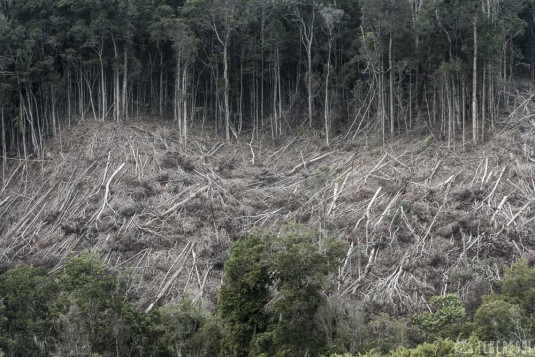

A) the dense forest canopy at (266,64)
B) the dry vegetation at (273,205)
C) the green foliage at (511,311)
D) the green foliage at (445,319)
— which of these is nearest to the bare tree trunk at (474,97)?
the dense forest canopy at (266,64)

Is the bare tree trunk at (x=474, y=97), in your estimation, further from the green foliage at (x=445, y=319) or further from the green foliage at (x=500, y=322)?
the green foliage at (x=500, y=322)

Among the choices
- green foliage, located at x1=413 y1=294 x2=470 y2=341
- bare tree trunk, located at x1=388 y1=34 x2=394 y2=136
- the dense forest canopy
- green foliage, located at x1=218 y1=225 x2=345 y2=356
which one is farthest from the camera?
bare tree trunk, located at x1=388 y1=34 x2=394 y2=136

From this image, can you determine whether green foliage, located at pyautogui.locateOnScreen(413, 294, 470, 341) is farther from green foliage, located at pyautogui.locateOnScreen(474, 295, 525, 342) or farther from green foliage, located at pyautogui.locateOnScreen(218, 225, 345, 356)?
green foliage, located at pyautogui.locateOnScreen(218, 225, 345, 356)

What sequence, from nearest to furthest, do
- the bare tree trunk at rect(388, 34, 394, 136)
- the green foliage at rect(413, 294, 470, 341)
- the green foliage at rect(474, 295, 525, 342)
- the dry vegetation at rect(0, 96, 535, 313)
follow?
the green foliage at rect(474, 295, 525, 342)
the green foliage at rect(413, 294, 470, 341)
the dry vegetation at rect(0, 96, 535, 313)
the bare tree trunk at rect(388, 34, 394, 136)

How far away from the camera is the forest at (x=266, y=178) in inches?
774

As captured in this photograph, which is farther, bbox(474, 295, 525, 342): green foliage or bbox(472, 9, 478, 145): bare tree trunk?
bbox(472, 9, 478, 145): bare tree trunk

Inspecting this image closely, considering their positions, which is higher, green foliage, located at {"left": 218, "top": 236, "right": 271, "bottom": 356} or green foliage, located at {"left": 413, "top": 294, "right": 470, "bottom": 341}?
green foliage, located at {"left": 218, "top": 236, "right": 271, "bottom": 356}

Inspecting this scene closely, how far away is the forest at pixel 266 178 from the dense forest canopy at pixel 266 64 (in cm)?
13

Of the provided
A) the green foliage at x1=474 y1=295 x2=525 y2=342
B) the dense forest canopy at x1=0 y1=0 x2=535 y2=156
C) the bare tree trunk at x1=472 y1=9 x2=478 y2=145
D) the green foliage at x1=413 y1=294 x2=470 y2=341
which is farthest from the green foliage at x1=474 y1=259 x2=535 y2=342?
the dense forest canopy at x1=0 y1=0 x2=535 y2=156

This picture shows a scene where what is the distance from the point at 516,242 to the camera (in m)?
23.8

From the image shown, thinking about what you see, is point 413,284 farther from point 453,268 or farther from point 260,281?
point 260,281

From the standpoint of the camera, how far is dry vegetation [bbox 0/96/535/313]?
24.0 meters

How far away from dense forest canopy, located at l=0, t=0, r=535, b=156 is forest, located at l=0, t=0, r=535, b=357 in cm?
13

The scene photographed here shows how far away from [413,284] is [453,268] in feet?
5.49
